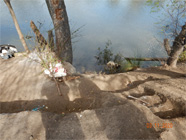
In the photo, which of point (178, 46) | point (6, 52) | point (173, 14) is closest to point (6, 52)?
point (6, 52)

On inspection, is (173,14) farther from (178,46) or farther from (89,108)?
(89,108)

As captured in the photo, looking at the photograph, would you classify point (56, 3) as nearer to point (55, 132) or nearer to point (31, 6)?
point (55, 132)

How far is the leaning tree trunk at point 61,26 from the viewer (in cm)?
353

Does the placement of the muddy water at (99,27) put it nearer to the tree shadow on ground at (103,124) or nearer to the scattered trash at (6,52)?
the scattered trash at (6,52)

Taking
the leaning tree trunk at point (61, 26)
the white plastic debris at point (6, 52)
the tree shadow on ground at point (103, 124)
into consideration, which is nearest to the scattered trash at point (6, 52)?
the white plastic debris at point (6, 52)

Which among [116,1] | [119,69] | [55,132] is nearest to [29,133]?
[55,132]

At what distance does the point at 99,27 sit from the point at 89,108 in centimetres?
788

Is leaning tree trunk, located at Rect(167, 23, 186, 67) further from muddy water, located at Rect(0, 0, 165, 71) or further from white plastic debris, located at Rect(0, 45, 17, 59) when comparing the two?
white plastic debris, located at Rect(0, 45, 17, 59)

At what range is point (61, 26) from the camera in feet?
12.5

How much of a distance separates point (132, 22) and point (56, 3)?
282 inches

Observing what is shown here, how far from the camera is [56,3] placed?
3477 millimetres

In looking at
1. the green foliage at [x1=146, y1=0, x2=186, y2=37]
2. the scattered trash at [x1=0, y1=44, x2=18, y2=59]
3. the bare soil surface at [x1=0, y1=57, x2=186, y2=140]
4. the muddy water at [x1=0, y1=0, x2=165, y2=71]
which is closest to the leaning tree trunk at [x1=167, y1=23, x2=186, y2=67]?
the green foliage at [x1=146, y1=0, x2=186, y2=37]

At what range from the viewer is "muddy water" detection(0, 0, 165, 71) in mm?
6711

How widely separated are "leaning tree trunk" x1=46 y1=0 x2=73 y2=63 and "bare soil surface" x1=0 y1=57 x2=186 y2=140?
1.25m
